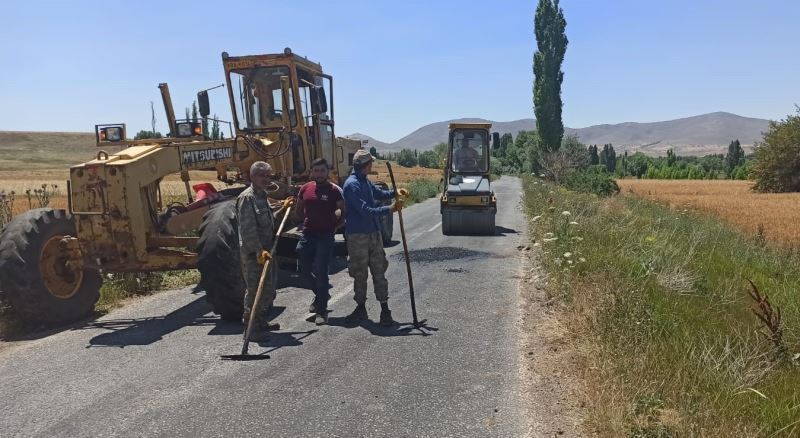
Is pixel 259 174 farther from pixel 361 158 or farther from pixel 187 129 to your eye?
pixel 187 129

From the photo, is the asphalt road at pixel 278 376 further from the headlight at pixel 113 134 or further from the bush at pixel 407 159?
the bush at pixel 407 159

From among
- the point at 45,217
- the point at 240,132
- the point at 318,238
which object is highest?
the point at 240,132

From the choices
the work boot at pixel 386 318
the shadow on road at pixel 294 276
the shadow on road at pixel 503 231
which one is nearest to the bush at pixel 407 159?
the shadow on road at pixel 503 231

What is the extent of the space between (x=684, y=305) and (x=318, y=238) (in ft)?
13.8

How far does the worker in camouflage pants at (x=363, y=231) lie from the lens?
259 inches

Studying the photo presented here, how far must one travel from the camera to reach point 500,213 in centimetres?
2111

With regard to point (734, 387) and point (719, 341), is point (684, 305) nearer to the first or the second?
point (719, 341)

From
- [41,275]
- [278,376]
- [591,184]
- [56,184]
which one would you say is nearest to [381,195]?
[278,376]

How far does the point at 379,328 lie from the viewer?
648 cm

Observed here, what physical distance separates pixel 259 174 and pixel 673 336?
14.6 feet

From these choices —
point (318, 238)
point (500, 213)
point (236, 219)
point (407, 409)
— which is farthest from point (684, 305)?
point (500, 213)

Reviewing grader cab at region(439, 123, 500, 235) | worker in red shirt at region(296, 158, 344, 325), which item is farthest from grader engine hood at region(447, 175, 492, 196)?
worker in red shirt at region(296, 158, 344, 325)

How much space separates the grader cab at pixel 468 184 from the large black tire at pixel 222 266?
840cm

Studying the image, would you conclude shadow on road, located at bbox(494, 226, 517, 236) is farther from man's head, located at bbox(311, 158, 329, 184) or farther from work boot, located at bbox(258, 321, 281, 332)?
work boot, located at bbox(258, 321, 281, 332)
